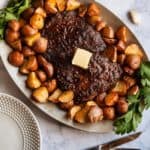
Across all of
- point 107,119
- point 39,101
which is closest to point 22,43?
point 39,101

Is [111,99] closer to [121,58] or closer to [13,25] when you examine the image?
[121,58]

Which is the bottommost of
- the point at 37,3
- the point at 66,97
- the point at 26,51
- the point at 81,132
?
the point at 81,132

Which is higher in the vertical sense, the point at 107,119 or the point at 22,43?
the point at 22,43

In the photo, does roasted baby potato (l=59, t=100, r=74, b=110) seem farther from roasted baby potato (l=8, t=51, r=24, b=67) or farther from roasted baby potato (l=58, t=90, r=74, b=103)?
roasted baby potato (l=8, t=51, r=24, b=67)

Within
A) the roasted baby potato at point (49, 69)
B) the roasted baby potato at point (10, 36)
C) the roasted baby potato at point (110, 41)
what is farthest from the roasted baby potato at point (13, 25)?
the roasted baby potato at point (110, 41)

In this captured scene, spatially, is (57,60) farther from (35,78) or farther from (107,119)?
(107,119)

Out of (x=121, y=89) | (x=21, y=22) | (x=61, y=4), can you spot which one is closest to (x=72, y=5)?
(x=61, y=4)

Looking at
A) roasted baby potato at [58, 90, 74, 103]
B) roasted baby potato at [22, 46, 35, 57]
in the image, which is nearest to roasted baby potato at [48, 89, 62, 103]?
roasted baby potato at [58, 90, 74, 103]
